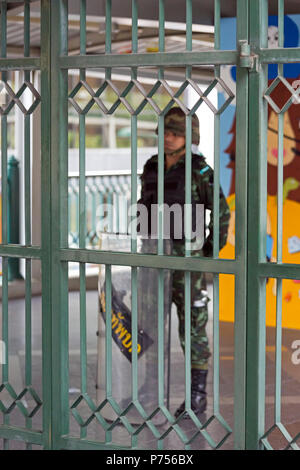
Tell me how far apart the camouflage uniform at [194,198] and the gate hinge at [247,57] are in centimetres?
138

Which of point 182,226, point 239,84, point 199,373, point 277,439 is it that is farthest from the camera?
point 199,373

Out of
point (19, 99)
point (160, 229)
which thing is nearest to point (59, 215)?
point (160, 229)

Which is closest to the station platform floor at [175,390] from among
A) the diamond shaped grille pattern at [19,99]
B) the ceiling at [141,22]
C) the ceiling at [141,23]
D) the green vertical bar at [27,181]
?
the green vertical bar at [27,181]

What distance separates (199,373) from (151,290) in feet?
2.19

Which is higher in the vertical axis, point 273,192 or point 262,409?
point 273,192

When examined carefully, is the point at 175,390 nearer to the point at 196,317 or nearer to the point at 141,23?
the point at 196,317

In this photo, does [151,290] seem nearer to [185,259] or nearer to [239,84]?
[185,259]

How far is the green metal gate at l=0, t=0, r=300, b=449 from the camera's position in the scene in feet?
11.3

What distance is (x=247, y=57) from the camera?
3.41 metres

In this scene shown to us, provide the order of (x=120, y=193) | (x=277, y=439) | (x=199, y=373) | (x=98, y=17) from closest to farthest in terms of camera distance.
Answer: (x=277, y=439) < (x=199, y=373) < (x=98, y=17) < (x=120, y=193)

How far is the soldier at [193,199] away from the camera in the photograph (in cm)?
498

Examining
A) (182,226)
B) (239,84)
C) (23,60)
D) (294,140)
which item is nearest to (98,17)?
(294,140)

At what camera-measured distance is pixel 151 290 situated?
5.04 metres

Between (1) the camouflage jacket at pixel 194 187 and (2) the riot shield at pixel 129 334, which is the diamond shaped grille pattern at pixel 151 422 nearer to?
(2) the riot shield at pixel 129 334
